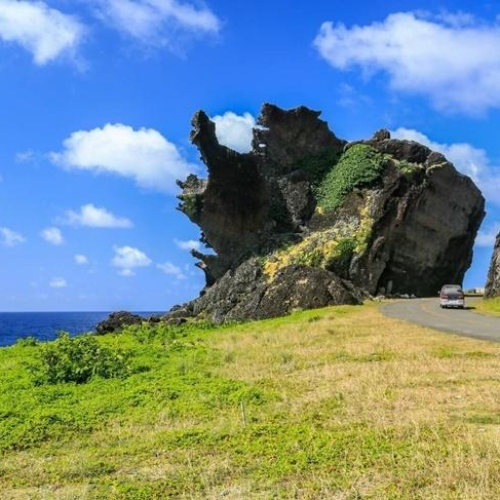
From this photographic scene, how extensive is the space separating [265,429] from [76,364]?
345 inches

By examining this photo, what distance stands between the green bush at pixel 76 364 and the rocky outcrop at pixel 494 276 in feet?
139

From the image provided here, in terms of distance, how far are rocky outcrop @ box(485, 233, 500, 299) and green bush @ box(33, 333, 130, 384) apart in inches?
1674

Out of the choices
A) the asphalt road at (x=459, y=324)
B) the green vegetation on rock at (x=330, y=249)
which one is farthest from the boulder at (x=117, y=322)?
the asphalt road at (x=459, y=324)

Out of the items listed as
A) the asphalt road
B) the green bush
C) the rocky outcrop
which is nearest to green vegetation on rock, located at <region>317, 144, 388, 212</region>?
the rocky outcrop

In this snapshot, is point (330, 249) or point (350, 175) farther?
point (350, 175)

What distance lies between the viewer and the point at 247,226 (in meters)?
69.9

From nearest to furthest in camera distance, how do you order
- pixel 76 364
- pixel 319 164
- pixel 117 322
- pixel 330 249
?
pixel 76 364, pixel 117 322, pixel 330 249, pixel 319 164

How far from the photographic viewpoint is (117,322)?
160ft

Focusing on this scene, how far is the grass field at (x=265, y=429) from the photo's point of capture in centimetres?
848

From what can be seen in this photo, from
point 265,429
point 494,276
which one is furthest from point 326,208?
point 265,429

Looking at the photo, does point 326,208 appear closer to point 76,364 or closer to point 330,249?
point 330,249

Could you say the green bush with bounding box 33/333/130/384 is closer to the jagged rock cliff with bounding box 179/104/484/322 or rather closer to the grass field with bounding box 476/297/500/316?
the grass field with bounding box 476/297/500/316

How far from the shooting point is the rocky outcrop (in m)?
54.8

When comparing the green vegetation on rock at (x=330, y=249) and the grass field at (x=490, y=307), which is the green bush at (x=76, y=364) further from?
the green vegetation on rock at (x=330, y=249)
